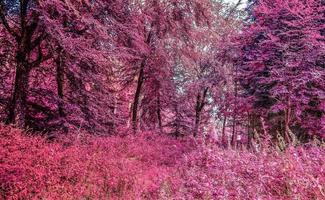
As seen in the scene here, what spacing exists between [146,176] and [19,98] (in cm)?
335

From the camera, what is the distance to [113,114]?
38.9ft

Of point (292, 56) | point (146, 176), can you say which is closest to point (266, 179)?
point (146, 176)

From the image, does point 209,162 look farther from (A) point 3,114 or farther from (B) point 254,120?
(B) point 254,120

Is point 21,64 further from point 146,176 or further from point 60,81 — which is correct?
point 146,176

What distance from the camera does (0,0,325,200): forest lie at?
5488 millimetres

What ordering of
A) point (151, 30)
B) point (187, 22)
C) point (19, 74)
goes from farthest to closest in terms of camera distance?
point (151, 30) < point (187, 22) < point (19, 74)


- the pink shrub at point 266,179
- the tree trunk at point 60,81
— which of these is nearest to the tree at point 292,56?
the pink shrub at point 266,179

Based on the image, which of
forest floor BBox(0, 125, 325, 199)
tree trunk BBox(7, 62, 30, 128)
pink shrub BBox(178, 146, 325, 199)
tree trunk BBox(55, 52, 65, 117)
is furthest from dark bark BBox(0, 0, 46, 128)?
pink shrub BBox(178, 146, 325, 199)

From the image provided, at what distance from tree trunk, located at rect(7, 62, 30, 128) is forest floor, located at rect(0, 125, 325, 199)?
1129 millimetres

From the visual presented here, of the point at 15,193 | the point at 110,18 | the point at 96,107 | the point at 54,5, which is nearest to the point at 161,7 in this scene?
the point at 110,18

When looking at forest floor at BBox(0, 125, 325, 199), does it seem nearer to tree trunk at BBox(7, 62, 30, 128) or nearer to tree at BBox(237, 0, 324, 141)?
tree trunk at BBox(7, 62, 30, 128)

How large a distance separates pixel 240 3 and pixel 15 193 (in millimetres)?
17887

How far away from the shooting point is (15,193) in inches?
205

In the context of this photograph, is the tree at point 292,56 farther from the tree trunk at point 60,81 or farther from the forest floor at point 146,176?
the tree trunk at point 60,81
